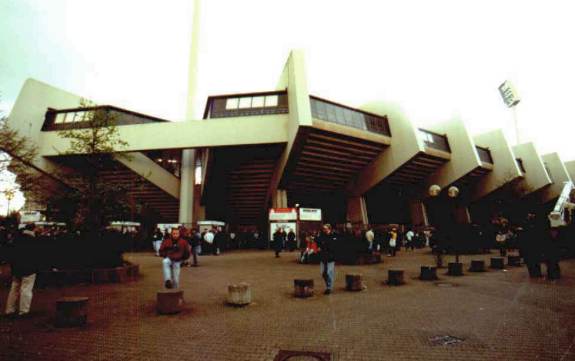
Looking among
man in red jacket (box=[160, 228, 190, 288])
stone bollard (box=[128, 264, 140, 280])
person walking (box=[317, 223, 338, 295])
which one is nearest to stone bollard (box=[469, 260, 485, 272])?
person walking (box=[317, 223, 338, 295])

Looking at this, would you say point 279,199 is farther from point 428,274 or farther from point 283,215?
point 428,274

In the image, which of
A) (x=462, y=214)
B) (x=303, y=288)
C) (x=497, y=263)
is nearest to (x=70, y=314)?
(x=303, y=288)

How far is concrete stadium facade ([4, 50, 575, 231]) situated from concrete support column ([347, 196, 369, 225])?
0.32 ft

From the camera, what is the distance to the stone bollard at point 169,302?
5.90 m

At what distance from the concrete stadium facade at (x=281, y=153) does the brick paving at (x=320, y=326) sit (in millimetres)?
15529

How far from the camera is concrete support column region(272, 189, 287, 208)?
28.0 m

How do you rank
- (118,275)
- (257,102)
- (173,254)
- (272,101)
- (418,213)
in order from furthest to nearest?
1. (418,213)
2. (257,102)
3. (272,101)
4. (118,275)
5. (173,254)

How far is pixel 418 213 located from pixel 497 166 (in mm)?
11293

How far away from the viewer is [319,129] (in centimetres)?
2291

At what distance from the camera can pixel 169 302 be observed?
5.92m

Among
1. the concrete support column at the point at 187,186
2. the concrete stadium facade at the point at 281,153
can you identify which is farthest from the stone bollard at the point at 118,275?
the concrete support column at the point at 187,186

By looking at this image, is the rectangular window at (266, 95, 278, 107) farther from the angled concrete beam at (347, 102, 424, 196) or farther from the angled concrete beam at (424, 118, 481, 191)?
the angled concrete beam at (424, 118, 481, 191)

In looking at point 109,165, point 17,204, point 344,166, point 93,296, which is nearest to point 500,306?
point 93,296

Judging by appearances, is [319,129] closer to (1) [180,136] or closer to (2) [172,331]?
(1) [180,136]
